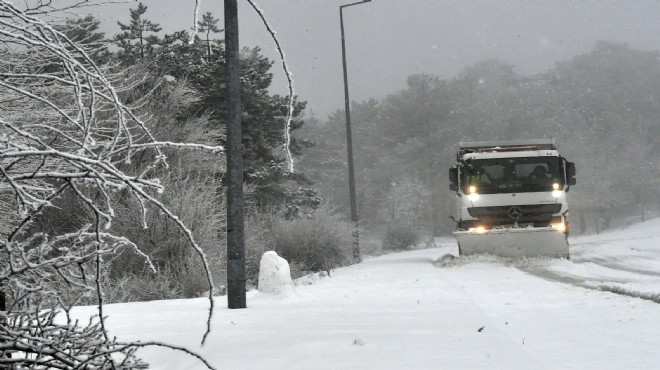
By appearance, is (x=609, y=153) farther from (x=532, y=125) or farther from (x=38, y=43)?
(x=38, y=43)

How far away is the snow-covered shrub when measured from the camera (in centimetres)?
2356

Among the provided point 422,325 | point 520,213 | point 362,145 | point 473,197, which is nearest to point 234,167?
point 422,325

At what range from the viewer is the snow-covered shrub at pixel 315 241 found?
23.6 meters

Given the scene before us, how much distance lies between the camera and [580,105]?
7762cm

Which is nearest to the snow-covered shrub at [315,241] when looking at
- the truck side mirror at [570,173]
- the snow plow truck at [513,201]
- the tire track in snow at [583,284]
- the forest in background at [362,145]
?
the forest in background at [362,145]

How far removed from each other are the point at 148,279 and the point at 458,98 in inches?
2508

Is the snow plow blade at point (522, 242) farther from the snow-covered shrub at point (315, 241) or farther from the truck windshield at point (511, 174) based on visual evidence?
the snow-covered shrub at point (315, 241)

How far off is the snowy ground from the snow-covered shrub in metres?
10.0

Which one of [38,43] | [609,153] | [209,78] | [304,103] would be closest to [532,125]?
[609,153]

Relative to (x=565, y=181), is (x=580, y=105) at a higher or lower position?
higher

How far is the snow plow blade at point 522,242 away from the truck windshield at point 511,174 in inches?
52.9

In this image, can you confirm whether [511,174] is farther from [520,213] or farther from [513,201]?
[520,213]

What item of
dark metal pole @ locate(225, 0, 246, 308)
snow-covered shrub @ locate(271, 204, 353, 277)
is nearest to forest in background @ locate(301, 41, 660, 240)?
snow-covered shrub @ locate(271, 204, 353, 277)

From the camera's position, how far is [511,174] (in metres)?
18.3
